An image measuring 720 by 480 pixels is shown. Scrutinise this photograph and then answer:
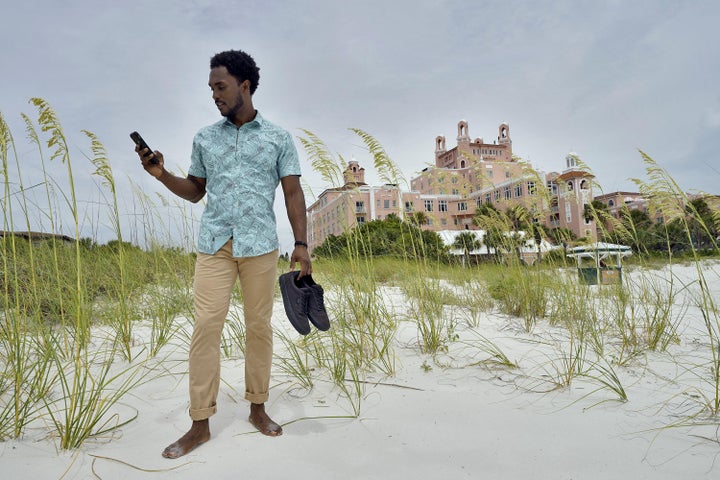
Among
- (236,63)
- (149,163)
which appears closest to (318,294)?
(149,163)

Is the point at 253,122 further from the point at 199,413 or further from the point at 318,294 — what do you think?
the point at 199,413

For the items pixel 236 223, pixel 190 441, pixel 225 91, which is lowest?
pixel 190 441

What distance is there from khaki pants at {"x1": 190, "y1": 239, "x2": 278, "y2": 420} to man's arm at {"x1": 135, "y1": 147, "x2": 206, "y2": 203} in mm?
421

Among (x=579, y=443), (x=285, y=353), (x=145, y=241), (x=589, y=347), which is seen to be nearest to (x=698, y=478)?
(x=579, y=443)

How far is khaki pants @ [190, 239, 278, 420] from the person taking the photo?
6.23 feet

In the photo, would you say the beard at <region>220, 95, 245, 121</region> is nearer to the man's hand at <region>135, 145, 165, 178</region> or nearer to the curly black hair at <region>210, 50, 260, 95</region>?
the curly black hair at <region>210, 50, 260, 95</region>

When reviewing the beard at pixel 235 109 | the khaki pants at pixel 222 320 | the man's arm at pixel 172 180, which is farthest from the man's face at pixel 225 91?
the khaki pants at pixel 222 320

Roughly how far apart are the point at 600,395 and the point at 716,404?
20.3 inches

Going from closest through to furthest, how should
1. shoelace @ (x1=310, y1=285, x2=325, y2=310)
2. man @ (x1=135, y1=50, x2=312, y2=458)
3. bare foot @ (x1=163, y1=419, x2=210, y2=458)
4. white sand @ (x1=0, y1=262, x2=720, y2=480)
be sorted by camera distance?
white sand @ (x1=0, y1=262, x2=720, y2=480) < bare foot @ (x1=163, y1=419, x2=210, y2=458) < man @ (x1=135, y1=50, x2=312, y2=458) < shoelace @ (x1=310, y1=285, x2=325, y2=310)

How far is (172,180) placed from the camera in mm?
2090

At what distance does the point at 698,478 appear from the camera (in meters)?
1.60

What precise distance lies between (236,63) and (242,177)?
1.97 ft

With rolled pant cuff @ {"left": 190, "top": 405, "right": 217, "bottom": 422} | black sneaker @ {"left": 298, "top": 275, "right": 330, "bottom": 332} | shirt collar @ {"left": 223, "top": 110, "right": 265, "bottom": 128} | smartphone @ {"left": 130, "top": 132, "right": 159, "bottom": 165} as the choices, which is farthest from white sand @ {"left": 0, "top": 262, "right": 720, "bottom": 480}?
shirt collar @ {"left": 223, "top": 110, "right": 265, "bottom": 128}

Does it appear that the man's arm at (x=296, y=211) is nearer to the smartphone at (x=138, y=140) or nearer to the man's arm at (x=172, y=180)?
the man's arm at (x=172, y=180)
